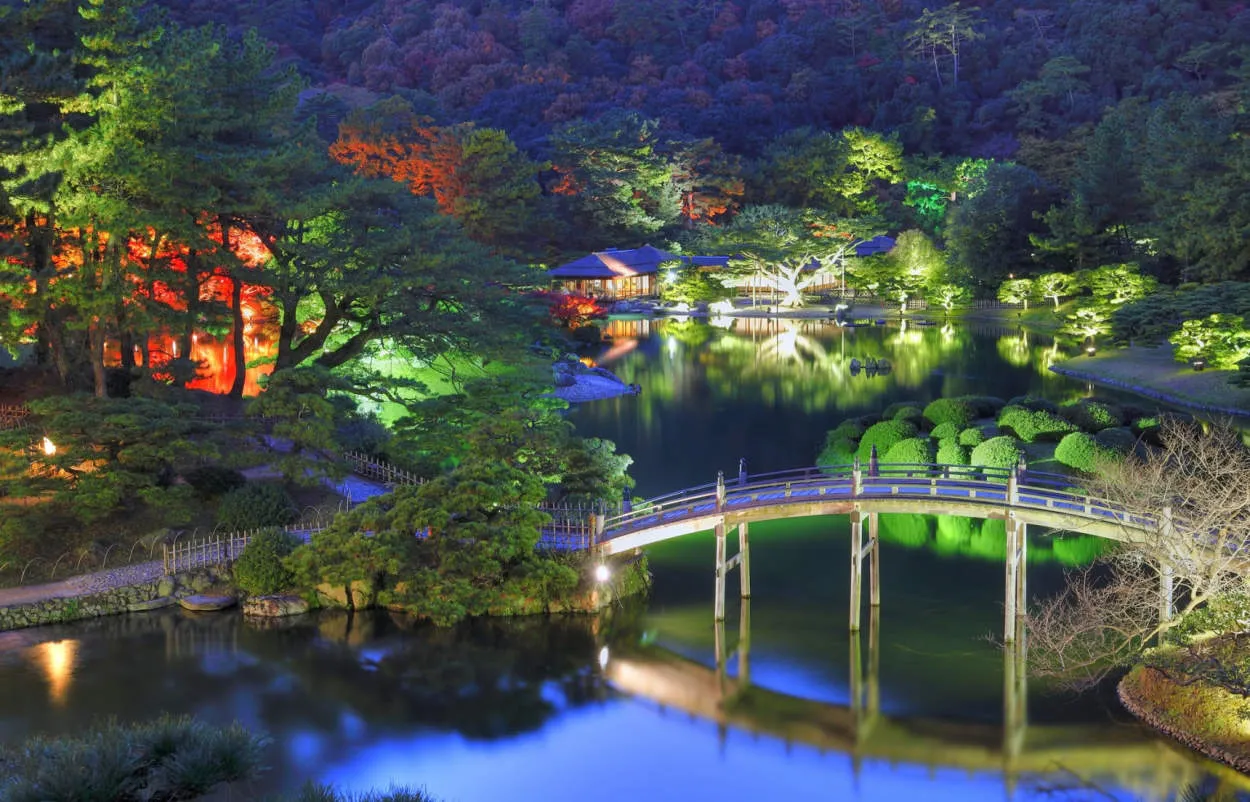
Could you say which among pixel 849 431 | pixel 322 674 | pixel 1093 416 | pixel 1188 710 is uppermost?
pixel 1093 416

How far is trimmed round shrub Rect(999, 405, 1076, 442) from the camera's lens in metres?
33.7

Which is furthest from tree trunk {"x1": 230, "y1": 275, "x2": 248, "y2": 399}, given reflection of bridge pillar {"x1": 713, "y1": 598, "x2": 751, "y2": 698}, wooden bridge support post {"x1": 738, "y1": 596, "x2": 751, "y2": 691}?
reflection of bridge pillar {"x1": 713, "y1": 598, "x2": 751, "y2": 698}

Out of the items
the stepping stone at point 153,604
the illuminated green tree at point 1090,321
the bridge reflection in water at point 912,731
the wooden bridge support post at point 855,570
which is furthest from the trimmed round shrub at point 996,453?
the illuminated green tree at point 1090,321

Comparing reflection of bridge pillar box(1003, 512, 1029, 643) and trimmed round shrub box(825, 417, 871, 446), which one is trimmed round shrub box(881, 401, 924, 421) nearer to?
trimmed round shrub box(825, 417, 871, 446)

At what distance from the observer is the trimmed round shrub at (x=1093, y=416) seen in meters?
34.2

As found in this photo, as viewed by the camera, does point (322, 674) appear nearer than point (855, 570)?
Yes

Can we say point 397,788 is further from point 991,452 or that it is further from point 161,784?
point 991,452

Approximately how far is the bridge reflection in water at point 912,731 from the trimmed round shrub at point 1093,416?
13809mm

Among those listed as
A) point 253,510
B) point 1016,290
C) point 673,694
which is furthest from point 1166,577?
point 1016,290

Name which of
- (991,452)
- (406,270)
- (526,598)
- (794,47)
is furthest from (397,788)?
(794,47)

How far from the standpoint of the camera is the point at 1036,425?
33.8 m

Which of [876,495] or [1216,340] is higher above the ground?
[1216,340]

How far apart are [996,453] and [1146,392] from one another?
54.2 ft

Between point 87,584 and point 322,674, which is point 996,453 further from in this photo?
point 87,584
